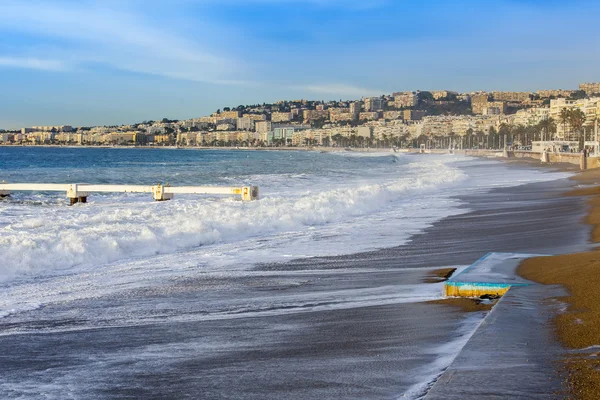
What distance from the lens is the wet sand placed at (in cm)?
417

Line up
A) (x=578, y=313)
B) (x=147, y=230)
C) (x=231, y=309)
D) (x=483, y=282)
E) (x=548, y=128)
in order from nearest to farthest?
1. (x=578, y=313)
2. (x=483, y=282)
3. (x=231, y=309)
4. (x=147, y=230)
5. (x=548, y=128)

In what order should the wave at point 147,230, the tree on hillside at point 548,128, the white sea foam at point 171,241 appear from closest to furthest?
the white sea foam at point 171,241 < the wave at point 147,230 < the tree on hillside at point 548,128

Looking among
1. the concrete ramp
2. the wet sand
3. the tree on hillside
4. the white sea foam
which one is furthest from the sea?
the tree on hillside

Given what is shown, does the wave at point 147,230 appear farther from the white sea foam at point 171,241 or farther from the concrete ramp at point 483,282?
the concrete ramp at point 483,282

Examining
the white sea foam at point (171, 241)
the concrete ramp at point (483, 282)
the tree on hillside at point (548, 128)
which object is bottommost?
the white sea foam at point (171, 241)

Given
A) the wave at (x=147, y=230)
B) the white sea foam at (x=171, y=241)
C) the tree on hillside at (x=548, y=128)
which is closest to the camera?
the white sea foam at (x=171, y=241)

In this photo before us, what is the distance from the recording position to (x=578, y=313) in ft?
19.4

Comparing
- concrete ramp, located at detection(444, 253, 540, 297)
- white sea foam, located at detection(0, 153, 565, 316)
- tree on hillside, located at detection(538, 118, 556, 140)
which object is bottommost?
white sea foam, located at detection(0, 153, 565, 316)

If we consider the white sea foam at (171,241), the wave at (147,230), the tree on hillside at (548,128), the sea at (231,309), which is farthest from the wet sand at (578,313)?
the tree on hillside at (548,128)

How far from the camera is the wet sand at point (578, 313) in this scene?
4.17m

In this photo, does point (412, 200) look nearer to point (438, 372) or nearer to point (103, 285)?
point (103, 285)

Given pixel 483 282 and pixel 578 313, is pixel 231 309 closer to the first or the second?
pixel 483 282

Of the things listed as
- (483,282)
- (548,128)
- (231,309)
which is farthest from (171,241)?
(548,128)

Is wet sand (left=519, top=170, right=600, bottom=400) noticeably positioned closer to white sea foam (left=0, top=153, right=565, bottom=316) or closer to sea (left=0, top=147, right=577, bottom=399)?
sea (left=0, top=147, right=577, bottom=399)
